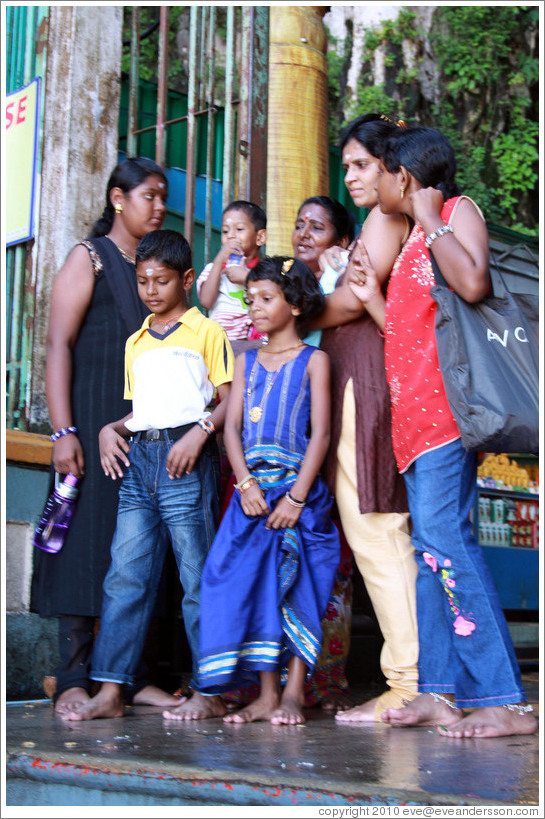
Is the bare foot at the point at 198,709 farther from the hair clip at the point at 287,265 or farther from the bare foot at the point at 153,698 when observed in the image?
the hair clip at the point at 287,265

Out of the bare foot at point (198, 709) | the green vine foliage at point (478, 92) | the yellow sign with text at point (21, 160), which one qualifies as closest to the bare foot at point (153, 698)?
the bare foot at point (198, 709)

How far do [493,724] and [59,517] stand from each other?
1.59 metres

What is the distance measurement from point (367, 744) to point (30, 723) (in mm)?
1058

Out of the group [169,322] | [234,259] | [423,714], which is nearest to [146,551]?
[169,322]

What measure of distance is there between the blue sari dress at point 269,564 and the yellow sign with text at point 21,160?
168cm

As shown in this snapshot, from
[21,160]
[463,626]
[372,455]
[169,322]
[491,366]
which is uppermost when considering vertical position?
[21,160]

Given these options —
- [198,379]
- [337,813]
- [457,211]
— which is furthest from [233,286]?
[337,813]

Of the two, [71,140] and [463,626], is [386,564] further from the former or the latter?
[71,140]

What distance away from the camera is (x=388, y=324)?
112 inches

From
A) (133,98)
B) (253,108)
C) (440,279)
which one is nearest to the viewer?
(440,279)

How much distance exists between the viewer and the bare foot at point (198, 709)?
284 cm

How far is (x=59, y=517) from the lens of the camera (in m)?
3.13

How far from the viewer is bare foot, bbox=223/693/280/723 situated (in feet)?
9.09

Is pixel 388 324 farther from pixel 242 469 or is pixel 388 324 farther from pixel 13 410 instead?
pixel 13 410
